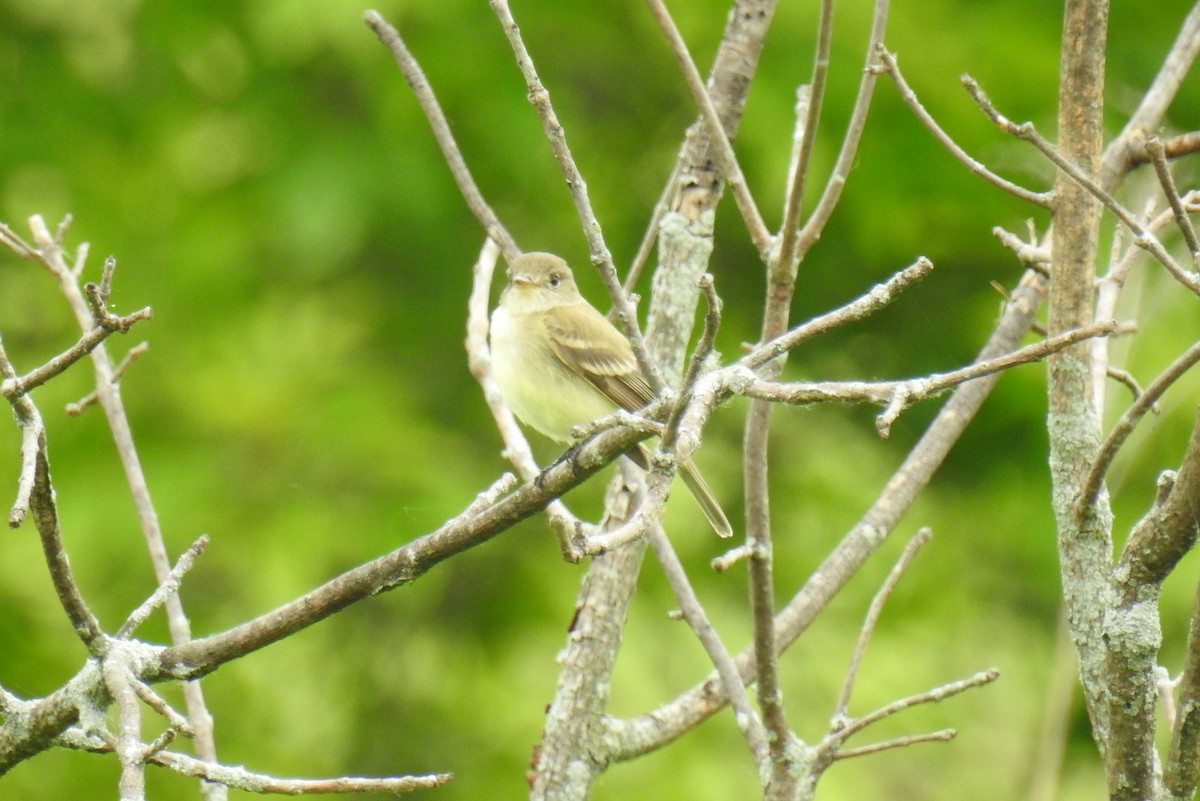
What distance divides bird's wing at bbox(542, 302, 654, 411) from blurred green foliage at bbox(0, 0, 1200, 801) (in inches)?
48.9

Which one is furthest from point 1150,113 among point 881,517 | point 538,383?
point 538,383

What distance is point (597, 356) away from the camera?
4652 mm

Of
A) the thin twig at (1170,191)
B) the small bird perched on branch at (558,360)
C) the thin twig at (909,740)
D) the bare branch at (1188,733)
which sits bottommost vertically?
the bare branch at (1188,733)

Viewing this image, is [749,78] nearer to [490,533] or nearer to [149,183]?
[490,533]

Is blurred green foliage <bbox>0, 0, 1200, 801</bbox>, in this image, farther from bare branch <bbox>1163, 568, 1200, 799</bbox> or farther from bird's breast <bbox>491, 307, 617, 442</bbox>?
bare branch <bbox>1163, 568, 1200, 799</bbox>

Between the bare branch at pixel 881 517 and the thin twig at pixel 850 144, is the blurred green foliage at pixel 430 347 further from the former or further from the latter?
the thin twig at pixel 850 144

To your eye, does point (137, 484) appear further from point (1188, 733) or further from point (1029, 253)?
point (1188, 733)

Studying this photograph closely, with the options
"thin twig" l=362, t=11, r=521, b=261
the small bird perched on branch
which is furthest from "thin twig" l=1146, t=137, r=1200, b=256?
the small bird perched on branch

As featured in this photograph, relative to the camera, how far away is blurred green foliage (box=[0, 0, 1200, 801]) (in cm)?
570

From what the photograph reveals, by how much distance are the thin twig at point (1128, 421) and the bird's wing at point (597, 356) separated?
247 centimetres

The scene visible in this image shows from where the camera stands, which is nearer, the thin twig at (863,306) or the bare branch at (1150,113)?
the thin twig at (863,306)

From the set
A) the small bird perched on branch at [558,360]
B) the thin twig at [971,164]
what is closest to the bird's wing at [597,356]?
the small bird perched on branch at [558,360]

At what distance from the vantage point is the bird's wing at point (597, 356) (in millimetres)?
4598

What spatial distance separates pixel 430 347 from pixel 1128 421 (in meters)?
4.91
